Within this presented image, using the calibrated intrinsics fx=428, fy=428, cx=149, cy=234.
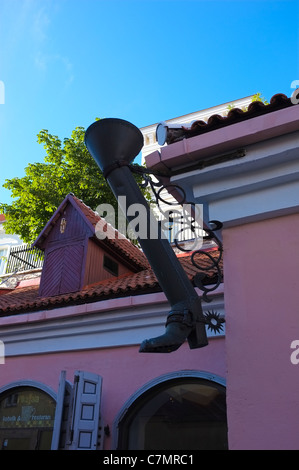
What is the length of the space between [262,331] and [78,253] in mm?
5729

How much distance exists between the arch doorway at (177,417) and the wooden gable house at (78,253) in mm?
2766

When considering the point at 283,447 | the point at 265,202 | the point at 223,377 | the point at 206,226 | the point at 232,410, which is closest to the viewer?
the point at 283,447

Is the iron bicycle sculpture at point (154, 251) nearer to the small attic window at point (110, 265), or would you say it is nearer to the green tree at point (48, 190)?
the small attic window at point (110, 265)

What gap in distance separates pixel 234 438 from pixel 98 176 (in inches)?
479

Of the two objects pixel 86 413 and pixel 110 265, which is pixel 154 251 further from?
pixel 110 265

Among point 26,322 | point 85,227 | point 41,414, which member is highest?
point 85,227

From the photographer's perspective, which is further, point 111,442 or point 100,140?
point 111,442

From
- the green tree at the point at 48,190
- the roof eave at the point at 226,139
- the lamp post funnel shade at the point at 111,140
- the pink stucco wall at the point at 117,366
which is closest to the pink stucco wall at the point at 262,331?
the roof eave at the point at 226,139

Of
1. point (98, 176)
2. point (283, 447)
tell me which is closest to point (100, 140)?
point (283, 447)

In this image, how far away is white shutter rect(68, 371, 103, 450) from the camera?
16.8 feet

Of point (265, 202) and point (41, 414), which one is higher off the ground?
point (265, 202)

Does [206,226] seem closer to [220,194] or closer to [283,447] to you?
[220,194]

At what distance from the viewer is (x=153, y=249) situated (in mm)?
2707

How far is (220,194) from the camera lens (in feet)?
11.4
